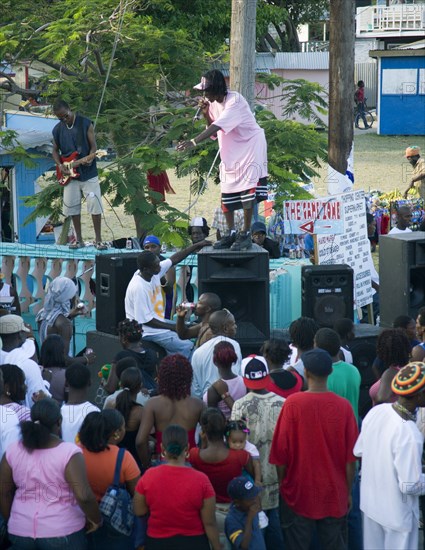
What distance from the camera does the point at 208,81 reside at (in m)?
8.88

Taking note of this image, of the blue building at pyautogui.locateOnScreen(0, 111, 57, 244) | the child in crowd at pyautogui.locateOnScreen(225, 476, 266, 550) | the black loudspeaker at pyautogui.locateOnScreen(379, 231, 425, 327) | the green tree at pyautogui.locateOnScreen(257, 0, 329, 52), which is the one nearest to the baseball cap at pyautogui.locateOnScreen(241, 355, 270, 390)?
the child in crowd at pyautogui.locateOnScreen(225, 476, 266, 550)

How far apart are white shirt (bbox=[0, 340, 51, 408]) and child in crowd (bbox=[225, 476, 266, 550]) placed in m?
1.75

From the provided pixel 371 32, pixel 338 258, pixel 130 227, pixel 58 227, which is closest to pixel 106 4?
pixel 58 227

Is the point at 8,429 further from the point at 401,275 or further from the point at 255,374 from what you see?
the point at 401,275

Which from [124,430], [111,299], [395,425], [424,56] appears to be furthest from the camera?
[424,56]

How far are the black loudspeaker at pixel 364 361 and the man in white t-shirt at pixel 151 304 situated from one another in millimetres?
1574

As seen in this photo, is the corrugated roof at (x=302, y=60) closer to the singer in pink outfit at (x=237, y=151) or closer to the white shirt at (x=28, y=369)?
the singer in pink outfit at (x=237, y=151)

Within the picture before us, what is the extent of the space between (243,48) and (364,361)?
4.06 metres

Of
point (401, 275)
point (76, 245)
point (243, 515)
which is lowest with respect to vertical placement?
point (243, 515)

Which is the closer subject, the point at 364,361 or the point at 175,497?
the point at 175,497

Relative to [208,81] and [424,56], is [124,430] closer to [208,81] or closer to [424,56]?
[208,81]

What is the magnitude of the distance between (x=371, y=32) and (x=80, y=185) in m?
35.7

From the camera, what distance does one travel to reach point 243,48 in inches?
436

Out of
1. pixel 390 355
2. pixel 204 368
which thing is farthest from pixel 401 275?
pixel 204 368
